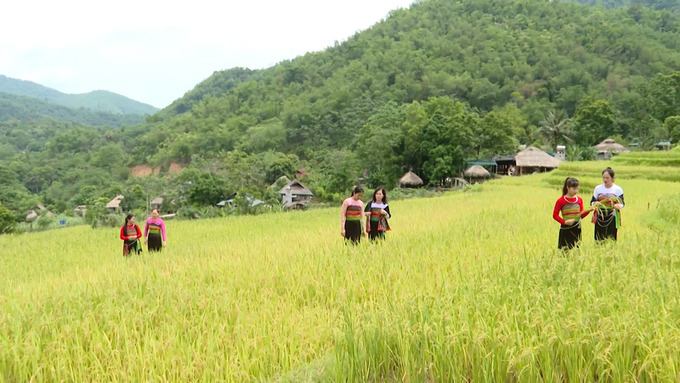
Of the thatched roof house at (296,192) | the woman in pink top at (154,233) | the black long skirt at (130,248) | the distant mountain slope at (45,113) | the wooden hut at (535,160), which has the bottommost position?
the thatched roof house at (296,192)

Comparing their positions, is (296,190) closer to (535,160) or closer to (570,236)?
(535,160)

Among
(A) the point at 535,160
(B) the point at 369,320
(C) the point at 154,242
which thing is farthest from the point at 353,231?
(A) the point at 535,160

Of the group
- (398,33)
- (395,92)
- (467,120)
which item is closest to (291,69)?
(398,33)

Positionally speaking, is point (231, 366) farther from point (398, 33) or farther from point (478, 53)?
point (398, 33)

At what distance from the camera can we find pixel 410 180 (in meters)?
31.8

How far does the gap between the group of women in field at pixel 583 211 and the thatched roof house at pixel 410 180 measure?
87.5 ft

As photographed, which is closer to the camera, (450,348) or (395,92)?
(450,348)

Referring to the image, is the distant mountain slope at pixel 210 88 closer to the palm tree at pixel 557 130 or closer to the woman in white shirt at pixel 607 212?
the palm tree at pixel 557 130

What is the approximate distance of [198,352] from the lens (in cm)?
249

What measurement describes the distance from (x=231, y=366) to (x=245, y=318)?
691 mm

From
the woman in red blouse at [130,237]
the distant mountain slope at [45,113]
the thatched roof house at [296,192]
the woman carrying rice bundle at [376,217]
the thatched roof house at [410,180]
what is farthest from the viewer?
the distant mountain slope at [45,113]

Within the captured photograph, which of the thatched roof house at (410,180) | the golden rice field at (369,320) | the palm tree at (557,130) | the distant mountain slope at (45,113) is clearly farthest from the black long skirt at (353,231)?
the distant mountain slope at (45,113)

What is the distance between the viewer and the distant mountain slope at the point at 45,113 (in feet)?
365

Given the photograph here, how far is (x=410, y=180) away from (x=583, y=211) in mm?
27237
